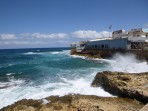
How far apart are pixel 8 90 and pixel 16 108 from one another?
6966 millimetres

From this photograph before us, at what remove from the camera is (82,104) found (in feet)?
45.8

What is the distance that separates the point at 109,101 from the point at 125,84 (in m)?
2.74

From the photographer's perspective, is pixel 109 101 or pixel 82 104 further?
pixel 109 101

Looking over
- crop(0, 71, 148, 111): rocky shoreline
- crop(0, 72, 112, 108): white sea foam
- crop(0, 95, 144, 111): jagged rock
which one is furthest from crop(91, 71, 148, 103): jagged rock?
crop(0, 72, 112, 108): white sea foam

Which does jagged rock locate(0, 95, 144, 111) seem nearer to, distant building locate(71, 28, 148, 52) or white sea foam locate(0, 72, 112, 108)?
white sea foam locate(0, 72, 112, 108)

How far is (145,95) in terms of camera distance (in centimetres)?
1427

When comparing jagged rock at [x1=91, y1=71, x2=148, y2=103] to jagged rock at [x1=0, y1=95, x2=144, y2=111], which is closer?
jagged rock at [x1=0, y1=95, x2=144, y2=111]

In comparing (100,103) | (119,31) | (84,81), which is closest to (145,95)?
(100,103)

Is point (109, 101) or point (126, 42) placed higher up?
point (126, 42)

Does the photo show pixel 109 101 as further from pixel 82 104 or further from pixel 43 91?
pixel 43 91

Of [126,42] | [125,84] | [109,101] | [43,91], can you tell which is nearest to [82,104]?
[109,101]

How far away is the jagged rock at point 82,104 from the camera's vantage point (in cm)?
1341

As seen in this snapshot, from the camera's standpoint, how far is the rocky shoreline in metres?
13.6

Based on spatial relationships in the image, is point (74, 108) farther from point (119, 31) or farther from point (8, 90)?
point (119, 31)
